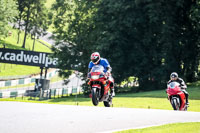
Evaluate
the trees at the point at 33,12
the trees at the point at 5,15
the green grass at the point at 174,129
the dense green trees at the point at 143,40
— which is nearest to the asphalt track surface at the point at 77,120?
the green grass at the point at 174,129

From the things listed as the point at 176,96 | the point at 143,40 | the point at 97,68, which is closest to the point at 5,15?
the point at 143,40

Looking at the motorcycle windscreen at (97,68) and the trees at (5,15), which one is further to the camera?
the trees at (5,15)

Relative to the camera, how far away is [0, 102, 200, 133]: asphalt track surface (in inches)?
314

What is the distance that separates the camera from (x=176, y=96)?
16719 millimetres

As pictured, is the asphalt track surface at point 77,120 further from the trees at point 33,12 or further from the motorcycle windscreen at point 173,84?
the trees at point 33,12

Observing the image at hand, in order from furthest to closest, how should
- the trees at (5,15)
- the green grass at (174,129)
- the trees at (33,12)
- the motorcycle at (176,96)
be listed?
the trees at (33,12), the trees at (5,15), the motorcycle at (176,96), the green grass at (174,129)

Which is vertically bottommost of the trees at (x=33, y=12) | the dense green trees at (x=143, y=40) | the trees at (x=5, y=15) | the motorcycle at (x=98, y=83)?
the motorcycle at (x=98, y=83)

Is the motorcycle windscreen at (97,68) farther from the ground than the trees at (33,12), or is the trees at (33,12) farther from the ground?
the trees at (33,12)

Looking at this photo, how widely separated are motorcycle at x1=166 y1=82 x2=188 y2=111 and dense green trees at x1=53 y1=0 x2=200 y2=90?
21752 millimetres

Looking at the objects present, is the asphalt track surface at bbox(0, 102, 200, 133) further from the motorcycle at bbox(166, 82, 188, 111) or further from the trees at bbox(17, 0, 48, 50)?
the trees at bbox(17, 0, 48, 50)

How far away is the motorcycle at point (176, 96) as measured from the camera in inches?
652

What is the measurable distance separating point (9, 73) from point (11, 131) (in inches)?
2217

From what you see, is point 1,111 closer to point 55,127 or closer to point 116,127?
point 55,127

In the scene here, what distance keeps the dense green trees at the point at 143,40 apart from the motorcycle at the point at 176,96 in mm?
21752
